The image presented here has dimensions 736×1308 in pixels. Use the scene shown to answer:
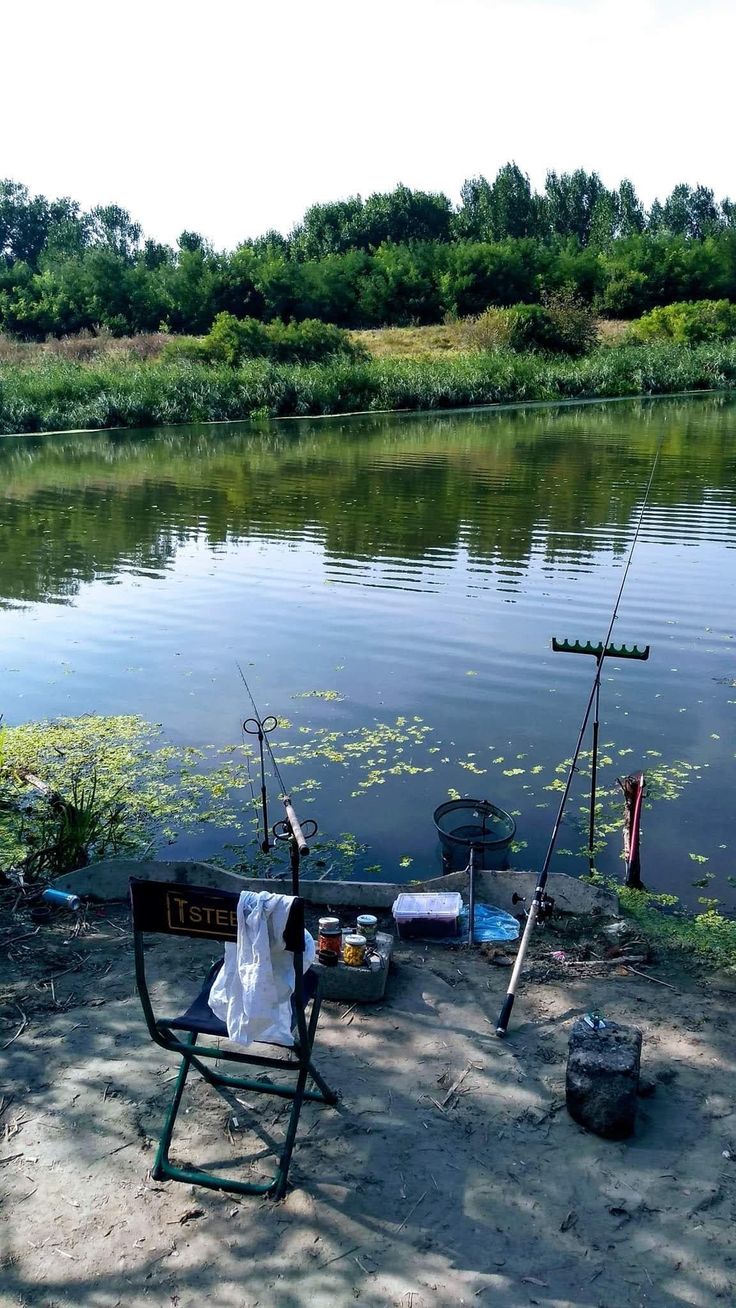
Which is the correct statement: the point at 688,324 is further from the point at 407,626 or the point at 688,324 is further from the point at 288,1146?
the point at 288,1146

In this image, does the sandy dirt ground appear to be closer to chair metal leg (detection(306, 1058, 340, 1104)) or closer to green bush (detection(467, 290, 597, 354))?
chair metal leg (detection(306, 1058, 340, 1104))

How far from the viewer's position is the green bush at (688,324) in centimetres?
6281

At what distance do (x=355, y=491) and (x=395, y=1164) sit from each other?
18003 mm

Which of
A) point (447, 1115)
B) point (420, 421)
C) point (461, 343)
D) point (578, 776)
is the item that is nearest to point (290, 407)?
point (420, 421)

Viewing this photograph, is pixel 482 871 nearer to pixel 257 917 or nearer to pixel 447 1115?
pixel 447 1115

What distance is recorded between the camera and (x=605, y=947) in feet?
15.9

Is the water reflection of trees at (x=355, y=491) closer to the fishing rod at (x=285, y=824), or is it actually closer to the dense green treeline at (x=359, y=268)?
the fishing rod at (x=285, y=824)

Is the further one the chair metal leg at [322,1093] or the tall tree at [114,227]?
the tall tree at [114,227]

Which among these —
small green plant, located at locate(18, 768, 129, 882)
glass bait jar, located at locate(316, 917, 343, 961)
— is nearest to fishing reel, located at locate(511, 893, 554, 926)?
glass bait jar, located at locate(316, 917, 343, 961)

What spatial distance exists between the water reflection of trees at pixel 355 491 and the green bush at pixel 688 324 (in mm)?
32486

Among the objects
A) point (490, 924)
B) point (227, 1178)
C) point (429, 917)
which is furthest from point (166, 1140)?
point (490, 924)

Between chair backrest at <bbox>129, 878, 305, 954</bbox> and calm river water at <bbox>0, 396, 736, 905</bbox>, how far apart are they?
115 inches

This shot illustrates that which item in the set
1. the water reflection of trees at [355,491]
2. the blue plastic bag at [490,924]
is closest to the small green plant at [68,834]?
the blue plastic bag at [490,924]

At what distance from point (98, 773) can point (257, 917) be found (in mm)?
4596
